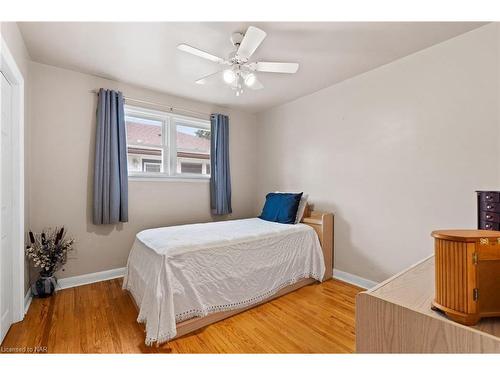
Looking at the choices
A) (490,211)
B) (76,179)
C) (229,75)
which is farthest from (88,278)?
(490,211)

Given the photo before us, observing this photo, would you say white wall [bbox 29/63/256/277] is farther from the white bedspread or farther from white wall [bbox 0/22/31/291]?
the white bedspread

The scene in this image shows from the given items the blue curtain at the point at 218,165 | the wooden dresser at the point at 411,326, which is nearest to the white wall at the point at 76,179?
the blue curtain at the point at 218,165

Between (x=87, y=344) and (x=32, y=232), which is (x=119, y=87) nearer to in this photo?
(x=32, y=232)

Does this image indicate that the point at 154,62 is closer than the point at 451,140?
No

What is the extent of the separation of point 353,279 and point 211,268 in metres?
1.79

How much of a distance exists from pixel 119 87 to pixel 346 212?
125 inches

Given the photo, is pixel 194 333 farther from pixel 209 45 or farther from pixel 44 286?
pixel 209 45

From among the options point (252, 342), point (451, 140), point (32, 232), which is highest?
point (451, 140)

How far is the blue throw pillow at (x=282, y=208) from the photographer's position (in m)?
2.98

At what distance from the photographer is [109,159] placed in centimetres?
280

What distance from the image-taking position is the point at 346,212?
2895mm

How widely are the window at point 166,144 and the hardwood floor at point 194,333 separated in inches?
62.6
